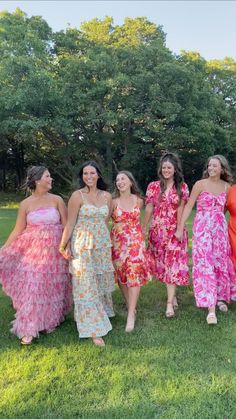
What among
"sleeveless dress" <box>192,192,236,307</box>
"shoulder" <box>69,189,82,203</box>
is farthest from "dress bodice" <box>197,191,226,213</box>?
"shoulder" <box>69,189,82,203</box>

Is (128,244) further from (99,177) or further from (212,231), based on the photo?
(212,231)

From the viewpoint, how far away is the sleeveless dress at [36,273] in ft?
12.4

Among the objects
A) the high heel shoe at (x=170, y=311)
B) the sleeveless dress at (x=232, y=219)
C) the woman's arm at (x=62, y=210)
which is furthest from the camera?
the sleeveless dress at (x=232, y=219)

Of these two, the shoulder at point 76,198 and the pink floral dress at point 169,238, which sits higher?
the shoulder at point 76,198

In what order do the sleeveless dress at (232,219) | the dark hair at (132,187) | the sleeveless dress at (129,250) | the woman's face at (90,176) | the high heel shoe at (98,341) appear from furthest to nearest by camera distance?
the sleeveless dress at (232,219) < the dark hair at (132,187) < the sleeveless dress at (129,250) < the woman's face at (90,176) < the high heel shoe at (98,341)

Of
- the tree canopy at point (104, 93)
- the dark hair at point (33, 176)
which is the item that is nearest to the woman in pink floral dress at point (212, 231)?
the dark hair at point (33, 176)

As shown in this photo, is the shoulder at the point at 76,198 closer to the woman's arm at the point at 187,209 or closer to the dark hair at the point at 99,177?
the dark hair at the point at 99,177

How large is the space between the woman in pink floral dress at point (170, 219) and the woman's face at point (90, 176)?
36.1 inches

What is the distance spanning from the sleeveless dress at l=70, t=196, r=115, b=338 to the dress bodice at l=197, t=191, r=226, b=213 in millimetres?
1168

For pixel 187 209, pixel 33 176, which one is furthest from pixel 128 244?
pixel 33 176

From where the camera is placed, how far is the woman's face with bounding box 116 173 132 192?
418 cm

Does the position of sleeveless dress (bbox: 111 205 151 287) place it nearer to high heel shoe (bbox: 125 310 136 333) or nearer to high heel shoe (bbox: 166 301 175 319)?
high heel shoe (bbox: 125 310 136 333)

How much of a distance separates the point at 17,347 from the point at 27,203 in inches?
54.5

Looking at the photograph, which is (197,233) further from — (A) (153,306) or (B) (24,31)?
(B) (24,31)
